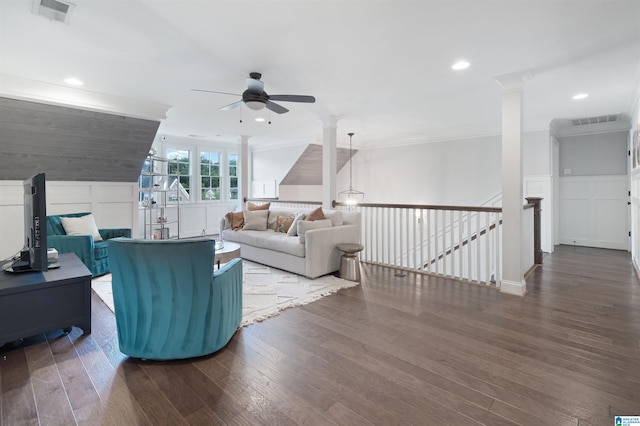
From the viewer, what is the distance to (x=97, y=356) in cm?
226

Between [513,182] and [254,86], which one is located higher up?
[254,86]

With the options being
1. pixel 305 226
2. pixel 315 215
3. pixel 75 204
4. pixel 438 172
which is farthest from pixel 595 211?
pixel 75 204

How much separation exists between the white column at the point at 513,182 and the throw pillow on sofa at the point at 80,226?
17.5ft

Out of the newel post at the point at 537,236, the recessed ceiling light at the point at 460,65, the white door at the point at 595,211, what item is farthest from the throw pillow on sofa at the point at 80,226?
the white door at the point at 595,211

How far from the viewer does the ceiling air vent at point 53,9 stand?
7.28 feet

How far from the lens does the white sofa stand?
415 centimetres

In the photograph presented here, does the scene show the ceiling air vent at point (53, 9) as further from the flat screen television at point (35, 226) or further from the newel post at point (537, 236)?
the newel post at point (537, 236)

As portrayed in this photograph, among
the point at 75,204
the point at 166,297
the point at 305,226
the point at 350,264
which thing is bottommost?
the point at 350,264

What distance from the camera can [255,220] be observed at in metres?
5.54

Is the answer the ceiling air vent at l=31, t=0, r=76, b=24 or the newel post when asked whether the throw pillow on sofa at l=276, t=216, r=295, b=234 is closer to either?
the ceiling air vent at l=31, t=0, r=76, b=24

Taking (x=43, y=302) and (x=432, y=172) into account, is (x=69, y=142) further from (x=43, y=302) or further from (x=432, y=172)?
(x=432, y=172)

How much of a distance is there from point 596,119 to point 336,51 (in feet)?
18.3

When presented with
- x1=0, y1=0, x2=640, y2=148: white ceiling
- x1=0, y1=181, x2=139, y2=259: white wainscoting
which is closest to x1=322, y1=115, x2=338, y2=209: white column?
x1=0, y1=0, x2=640, y2=148: white ceiling

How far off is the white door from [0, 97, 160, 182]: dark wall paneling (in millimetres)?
7989
